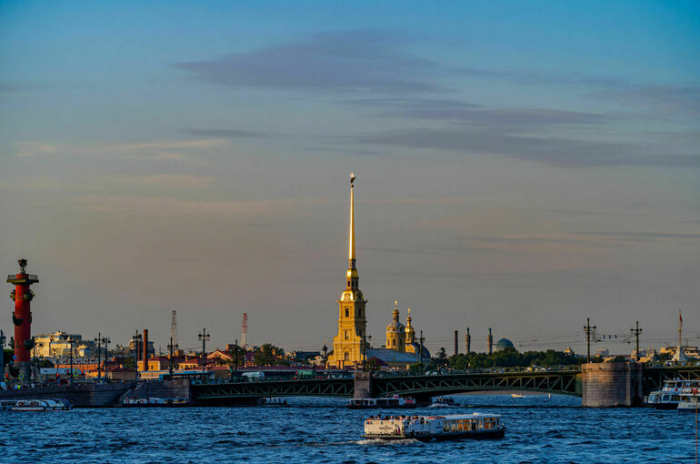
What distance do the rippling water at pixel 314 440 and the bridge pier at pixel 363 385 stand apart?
1034 cm

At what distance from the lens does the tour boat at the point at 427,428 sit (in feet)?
315

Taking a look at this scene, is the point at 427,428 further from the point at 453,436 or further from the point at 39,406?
the point at 39,406

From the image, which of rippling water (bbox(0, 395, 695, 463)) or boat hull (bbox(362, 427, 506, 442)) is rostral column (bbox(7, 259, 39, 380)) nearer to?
rippling water (bbox(0, 395, 695, 463))

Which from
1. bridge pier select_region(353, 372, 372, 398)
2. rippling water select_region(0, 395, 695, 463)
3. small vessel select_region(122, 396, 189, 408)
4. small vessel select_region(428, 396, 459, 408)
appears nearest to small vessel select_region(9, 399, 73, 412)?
rippling water select_region(0, 395, 695, 463)

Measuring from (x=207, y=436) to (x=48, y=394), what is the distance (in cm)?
5753

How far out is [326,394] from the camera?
151625 mm

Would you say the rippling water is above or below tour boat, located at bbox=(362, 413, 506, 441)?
below

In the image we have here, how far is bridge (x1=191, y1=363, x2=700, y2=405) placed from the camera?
137500mm

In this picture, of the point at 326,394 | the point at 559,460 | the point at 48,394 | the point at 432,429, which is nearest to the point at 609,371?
the point at 326,394

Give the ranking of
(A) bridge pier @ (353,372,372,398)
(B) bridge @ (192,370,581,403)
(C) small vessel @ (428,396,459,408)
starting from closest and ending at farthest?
(B) bridge @ (192,370,581,403) < (A) bridge pier @ (353,372,372,398) < (C) small vessel @ (428,396,459,408)

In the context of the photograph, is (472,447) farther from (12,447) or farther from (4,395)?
(4,395)

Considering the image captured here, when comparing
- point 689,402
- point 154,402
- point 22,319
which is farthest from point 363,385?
point 22,319

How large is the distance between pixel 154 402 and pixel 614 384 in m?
57.6

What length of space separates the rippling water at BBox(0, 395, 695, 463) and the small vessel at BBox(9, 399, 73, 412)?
814 cm
